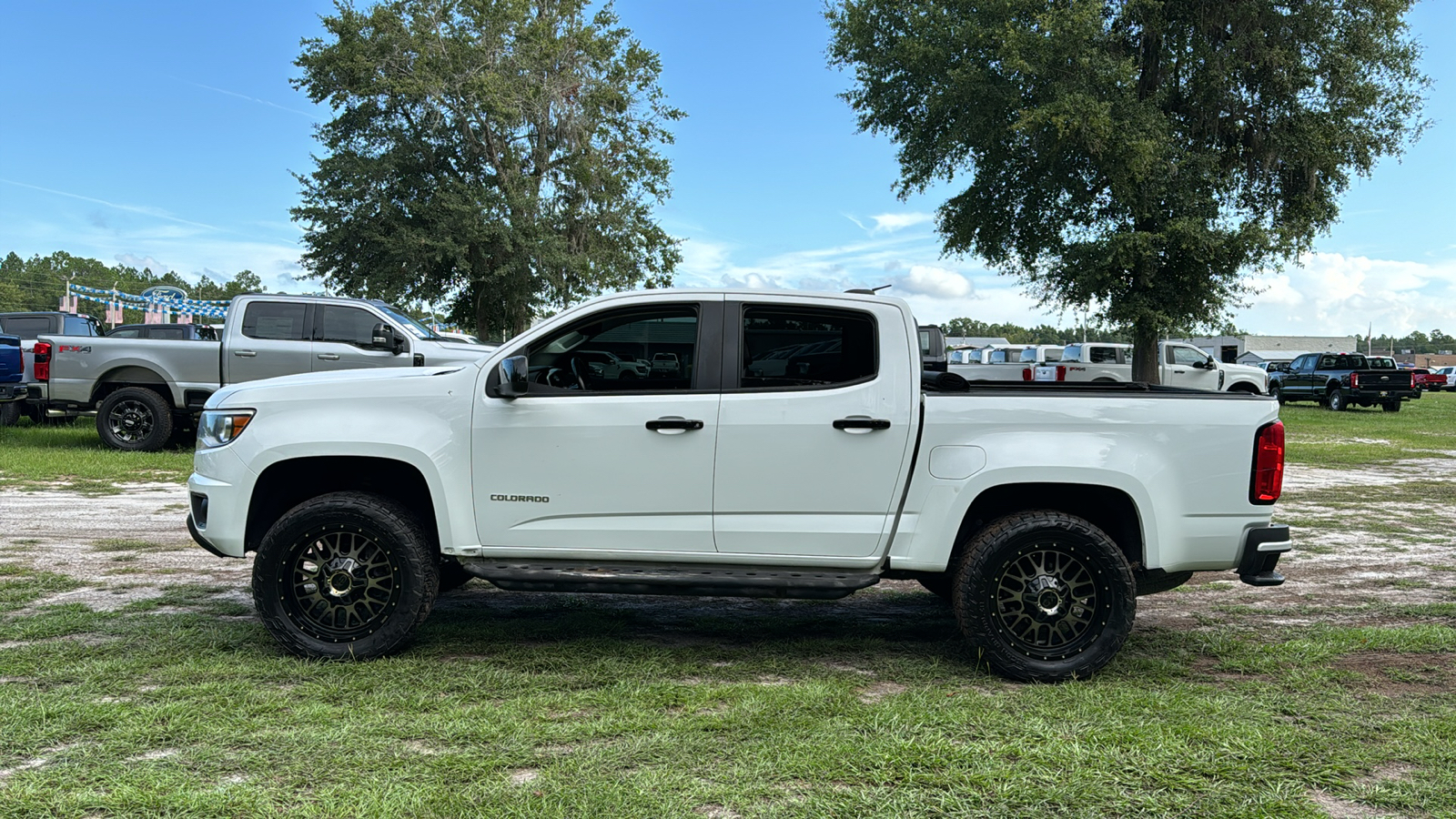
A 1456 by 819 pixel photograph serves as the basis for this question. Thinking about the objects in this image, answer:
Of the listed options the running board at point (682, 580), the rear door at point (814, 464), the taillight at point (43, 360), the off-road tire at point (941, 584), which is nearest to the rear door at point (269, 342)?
the taillight at point (43, 360)

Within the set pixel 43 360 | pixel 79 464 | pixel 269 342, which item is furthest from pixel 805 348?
pixel 43 360

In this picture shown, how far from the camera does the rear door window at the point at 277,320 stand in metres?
14.4

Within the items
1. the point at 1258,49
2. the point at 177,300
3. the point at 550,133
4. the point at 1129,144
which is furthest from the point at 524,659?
the point at 177,300

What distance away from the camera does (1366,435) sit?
2191 centimetres

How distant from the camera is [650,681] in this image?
478 centimetres

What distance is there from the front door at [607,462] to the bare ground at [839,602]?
3.19 ft

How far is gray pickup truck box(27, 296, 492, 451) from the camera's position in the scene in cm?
1423

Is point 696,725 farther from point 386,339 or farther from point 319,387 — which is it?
point 386,339

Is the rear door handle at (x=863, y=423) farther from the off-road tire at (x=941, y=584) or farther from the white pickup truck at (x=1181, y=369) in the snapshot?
the white pickup truck at (x=1181, y=369)

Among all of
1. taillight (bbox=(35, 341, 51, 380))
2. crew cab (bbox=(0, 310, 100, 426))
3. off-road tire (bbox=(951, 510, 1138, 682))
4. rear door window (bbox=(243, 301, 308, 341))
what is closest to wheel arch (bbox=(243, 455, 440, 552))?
off-road tire (bbox=(951, 510, 1138, 682))

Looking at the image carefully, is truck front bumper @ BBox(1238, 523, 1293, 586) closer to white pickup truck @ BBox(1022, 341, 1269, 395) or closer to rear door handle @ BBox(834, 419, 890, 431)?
rear door handle @ BBox(834, 419, 890, 431)

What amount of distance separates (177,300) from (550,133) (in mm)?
19010

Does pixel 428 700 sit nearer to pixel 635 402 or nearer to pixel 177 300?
pixel 635 402

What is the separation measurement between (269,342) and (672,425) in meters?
11.2
